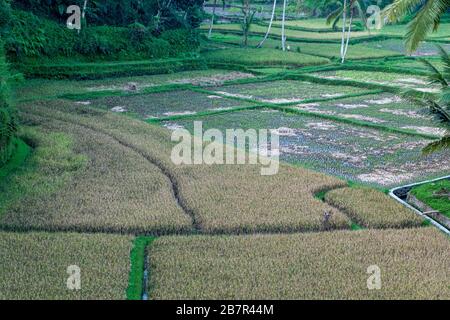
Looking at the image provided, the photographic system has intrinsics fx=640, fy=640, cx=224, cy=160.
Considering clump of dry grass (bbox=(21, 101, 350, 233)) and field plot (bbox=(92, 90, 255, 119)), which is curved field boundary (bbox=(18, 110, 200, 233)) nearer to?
clump of dry grass (bbox=(21, 101, 350, 233))

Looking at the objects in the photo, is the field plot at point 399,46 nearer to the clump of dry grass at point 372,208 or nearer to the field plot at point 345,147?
the field plot at point 345,147

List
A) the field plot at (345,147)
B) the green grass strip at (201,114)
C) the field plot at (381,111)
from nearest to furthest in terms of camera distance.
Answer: the field plot at (345,147) → the field plot at (381,111) → the green grass strip at (201,114)

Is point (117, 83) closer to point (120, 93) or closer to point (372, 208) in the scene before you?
point (120, 93)

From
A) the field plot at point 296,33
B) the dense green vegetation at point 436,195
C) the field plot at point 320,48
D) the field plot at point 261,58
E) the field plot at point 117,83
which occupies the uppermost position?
the field plot at point 296,33

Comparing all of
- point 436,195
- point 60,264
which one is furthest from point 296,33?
point 60,264

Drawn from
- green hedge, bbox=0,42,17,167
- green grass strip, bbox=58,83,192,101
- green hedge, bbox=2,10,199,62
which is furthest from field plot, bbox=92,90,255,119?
green hedge, bbox=0,42,17,167

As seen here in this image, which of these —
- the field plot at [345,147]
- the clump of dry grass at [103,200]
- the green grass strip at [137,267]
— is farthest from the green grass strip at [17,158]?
the field plot at [345,147]

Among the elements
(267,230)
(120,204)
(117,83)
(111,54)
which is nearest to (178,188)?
(120,204)

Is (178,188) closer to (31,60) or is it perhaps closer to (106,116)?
(106,116)
